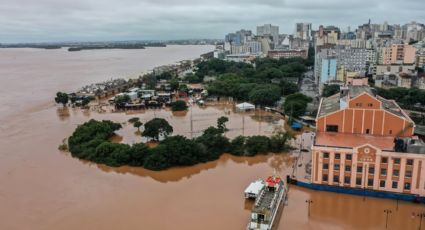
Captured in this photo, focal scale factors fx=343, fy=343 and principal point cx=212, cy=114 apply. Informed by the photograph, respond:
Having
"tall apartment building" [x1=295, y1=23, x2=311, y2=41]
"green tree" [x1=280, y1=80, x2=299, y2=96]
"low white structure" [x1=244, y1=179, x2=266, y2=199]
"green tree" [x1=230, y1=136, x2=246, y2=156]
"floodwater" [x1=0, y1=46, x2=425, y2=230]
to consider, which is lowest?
"floodwater" [x1=0, y1=46, x2=425, y2=230]

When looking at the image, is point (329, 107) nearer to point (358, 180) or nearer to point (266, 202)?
point (358, 180)

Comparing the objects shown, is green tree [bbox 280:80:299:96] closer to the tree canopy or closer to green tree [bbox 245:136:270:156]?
the tree canopy

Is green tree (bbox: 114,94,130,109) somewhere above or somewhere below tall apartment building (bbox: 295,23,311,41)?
below

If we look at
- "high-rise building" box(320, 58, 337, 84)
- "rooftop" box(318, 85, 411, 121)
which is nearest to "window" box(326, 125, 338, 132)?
"rooftop" box(318, 85, 411, 121)

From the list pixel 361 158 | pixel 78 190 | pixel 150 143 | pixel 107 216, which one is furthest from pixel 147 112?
pixel 361 158

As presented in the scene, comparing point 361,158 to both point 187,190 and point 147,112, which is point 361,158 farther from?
point 147,112

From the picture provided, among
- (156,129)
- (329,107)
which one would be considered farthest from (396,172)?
(156,129)

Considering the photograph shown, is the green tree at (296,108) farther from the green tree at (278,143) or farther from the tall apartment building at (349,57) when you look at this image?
the tall apartment building at (349,57)

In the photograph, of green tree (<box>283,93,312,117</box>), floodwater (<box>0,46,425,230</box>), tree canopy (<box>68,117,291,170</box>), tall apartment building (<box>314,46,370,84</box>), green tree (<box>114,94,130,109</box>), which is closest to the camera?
floodwater (<box>0,46,425,230</box>)

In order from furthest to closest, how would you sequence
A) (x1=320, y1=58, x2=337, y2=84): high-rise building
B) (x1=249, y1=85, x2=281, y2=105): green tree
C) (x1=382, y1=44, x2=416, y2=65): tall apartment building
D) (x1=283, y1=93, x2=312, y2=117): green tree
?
(x1=382, y1=44, x2=416, y2=65): tall apartment building → (x1=320, y1=58, x2=337, y2=84): high-rise building → (x1=249, y1=85, x2=281, y2=105): green tree → (x1=283, y1=93, x2=312, y2=117): green tree
